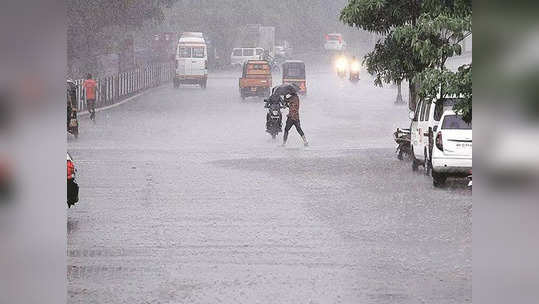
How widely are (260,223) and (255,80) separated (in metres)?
42.3

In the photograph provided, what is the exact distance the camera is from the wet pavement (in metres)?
11.4

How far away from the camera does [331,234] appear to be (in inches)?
610

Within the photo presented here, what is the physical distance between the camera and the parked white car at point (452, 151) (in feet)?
68.4

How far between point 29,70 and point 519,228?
81.3 inches

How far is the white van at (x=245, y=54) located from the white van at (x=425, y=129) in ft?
212

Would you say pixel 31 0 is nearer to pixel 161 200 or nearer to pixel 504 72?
pixel 504 72

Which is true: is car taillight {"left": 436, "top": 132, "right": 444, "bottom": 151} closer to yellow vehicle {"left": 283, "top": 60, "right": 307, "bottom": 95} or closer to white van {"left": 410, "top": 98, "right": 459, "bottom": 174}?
white van {"left": 410, "top": 98, "right": 459, "bottom": 174}

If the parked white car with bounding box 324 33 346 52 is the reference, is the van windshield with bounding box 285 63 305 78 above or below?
below

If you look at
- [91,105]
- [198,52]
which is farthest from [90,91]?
[198,52]

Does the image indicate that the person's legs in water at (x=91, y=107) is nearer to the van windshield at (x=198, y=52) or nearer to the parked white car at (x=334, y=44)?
the van windshield at (x=198, y=52)

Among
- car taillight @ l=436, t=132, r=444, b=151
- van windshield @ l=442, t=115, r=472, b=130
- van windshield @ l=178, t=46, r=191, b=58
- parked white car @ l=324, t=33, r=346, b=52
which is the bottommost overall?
car taillight @ l=436, t=132, r=444, b=151

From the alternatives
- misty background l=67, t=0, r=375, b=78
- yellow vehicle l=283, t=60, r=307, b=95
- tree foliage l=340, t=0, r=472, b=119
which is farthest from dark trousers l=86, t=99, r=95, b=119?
yellow vehicle l=283, t=60, r=307, b=95

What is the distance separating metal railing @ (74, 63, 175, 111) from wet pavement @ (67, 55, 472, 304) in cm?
1532

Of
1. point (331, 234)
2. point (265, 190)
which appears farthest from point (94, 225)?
point (265, 190)
